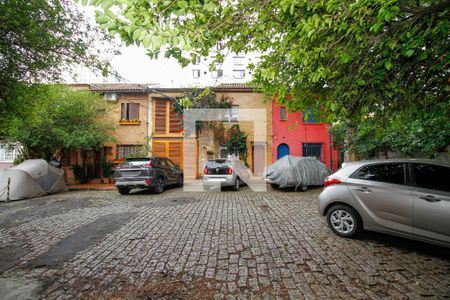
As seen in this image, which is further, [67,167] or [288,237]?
[67,167]

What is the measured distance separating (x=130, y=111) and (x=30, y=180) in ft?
27.5

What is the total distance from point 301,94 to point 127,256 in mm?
4489

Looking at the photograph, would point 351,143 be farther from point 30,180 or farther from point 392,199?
point 30,180

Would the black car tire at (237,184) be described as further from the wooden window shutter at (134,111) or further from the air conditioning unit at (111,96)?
the air conditioning unit at (111,96)

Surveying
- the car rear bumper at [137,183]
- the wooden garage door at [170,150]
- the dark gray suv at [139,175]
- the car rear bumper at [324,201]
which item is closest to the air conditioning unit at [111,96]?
the wooden garage door at [170,150]

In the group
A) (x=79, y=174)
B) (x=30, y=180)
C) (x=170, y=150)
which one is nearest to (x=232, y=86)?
(x=170, y=150)

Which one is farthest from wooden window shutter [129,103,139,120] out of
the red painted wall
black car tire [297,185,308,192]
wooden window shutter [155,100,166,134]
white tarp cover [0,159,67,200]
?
black car tire [297,185,308,192]

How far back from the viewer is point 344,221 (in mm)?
4250

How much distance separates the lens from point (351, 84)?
361 centimetres

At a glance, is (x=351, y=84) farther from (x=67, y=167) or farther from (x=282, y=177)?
(x=67, y=167)

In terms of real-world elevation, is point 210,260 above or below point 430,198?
below

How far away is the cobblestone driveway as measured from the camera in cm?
266

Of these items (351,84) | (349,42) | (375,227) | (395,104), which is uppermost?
(349,42)

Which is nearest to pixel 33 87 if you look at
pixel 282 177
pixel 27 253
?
pixel 27 253
